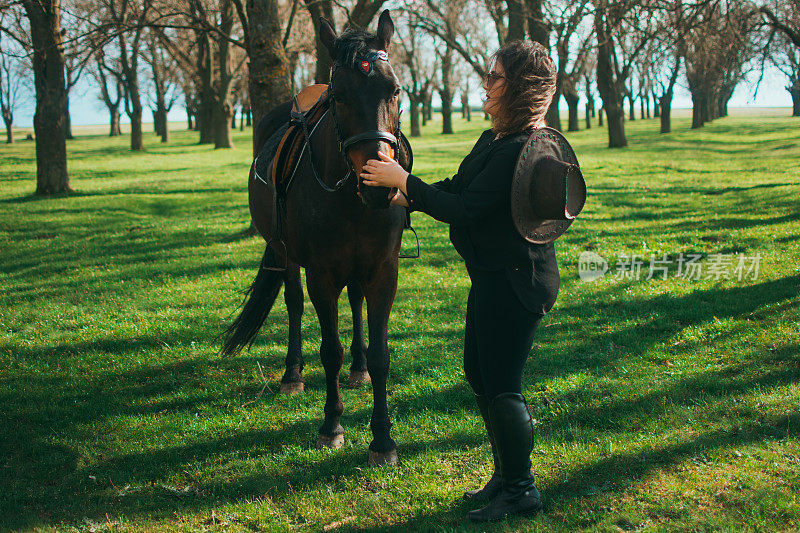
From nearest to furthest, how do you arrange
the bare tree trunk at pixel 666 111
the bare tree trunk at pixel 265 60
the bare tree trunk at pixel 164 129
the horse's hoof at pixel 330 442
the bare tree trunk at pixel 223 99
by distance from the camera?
1. the horse's hoof at pixel 330 442
2. the bare tree trunk at pixel 265 60
3. the bare tree trunk at pixel 223 99
4. the bare tree trunk at pixel 666 111
5. the bare tree trunk at pixel 164 129

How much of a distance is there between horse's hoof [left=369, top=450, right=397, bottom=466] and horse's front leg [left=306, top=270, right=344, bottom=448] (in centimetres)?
40

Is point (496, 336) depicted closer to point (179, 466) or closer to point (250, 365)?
point (179, 466)

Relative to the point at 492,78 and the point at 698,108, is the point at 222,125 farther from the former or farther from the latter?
the point at 698,108

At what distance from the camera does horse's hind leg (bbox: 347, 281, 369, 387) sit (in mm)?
5547

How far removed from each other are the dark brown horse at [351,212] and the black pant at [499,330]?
0.78m

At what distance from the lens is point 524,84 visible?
2963mm

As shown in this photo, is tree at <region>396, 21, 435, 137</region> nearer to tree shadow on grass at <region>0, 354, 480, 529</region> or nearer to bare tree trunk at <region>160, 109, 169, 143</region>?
bare tree trunk at <region>160, 109, 169, 143</region>

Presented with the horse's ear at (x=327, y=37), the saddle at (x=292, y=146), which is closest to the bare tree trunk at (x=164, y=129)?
the saddle at (x=292, y=146)

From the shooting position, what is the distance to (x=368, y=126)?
11.6ft

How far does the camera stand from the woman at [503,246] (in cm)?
299

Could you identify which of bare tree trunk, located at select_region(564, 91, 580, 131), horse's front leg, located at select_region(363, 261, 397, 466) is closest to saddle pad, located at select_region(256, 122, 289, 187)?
horse's front leg, located at select_region(363, 261, 397, 466)

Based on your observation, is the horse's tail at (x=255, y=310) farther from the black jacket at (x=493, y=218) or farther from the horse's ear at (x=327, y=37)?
the black jacket at (x=493, y=218)

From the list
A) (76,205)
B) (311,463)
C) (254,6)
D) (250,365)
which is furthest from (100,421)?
(76,205)

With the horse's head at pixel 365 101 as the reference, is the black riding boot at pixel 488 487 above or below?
below
